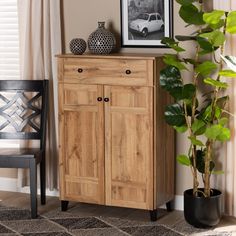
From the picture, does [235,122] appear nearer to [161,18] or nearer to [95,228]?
[161,18]

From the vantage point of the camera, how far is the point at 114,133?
15.2ft

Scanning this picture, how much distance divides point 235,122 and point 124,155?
2.65ft

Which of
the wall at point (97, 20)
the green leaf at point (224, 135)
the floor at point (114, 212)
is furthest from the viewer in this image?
the wall at point (97, 20)

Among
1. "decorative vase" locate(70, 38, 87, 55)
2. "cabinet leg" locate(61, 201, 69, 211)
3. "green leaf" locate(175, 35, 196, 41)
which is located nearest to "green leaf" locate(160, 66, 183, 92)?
"green leaf" locate(175, 35, 196, 41)

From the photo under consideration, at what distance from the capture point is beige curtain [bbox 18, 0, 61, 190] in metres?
5.05

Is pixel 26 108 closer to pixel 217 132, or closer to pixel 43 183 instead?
pixel 43 183

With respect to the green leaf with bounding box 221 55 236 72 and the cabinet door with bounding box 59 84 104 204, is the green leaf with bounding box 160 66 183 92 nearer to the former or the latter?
the green leaf with bounding box 221 55 236 72

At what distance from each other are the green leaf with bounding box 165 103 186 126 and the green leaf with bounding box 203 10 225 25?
0.65 metres

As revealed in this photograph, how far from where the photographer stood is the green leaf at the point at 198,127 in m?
4.38

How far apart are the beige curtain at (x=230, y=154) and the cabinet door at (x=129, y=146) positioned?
0.55m

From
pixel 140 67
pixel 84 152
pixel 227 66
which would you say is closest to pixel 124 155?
pixel 84 152

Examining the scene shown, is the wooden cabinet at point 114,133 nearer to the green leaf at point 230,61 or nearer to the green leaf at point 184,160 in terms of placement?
the green leaf at point 184,160

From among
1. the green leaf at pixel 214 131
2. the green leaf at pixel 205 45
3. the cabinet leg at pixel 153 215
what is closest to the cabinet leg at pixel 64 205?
the cabinet leg at pixel 153 215

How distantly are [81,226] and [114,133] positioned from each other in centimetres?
69
